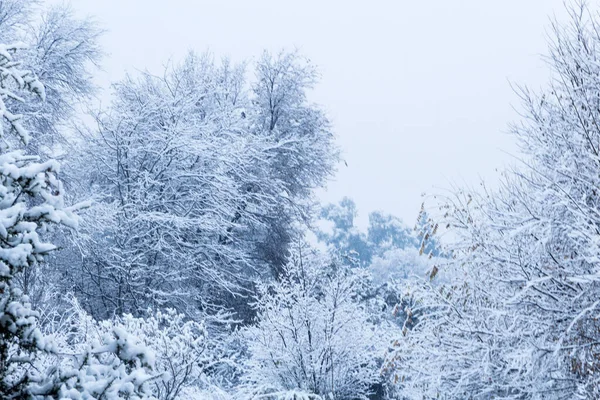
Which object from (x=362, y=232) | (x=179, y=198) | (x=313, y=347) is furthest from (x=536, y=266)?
(x=362, y=232)

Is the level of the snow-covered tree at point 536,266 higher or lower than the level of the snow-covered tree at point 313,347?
higher

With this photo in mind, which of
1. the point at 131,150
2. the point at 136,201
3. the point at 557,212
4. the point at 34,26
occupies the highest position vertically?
the point at 34,26

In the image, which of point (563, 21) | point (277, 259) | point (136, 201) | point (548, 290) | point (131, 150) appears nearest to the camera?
point (548, 290)

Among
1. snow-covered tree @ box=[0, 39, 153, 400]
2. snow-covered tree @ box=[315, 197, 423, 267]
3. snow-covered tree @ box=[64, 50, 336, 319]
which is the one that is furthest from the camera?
snow-covered tree @ box=[315, 197, 423, 267]

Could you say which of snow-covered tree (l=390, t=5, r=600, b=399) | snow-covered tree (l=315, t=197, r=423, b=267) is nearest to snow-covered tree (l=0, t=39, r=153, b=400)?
snow-covered tree (l=390, t=5, r=600, b=399)

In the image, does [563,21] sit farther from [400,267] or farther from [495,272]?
[400,267]

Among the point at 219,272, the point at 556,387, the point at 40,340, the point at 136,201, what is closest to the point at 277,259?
the point at 219,272

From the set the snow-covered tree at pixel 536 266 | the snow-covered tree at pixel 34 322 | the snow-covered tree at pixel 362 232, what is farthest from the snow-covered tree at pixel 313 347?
the snow-covered tree at pixel 362 232

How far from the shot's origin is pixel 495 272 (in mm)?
6531

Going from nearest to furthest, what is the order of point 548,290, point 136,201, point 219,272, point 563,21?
point 548,290
point 563,21
point 136,201
point 219,272

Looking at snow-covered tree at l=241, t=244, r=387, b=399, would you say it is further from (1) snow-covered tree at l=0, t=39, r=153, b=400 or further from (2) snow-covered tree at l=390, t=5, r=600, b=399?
(1) snow-covered tree at l=0, t=39, r=153, b=400

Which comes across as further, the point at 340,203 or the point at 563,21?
the point at 340,203

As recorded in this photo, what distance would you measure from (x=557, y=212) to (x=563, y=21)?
2.56 meters

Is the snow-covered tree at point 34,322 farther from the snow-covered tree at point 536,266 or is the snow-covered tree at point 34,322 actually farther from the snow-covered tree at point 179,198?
the snow-covered tree at point 179,198
